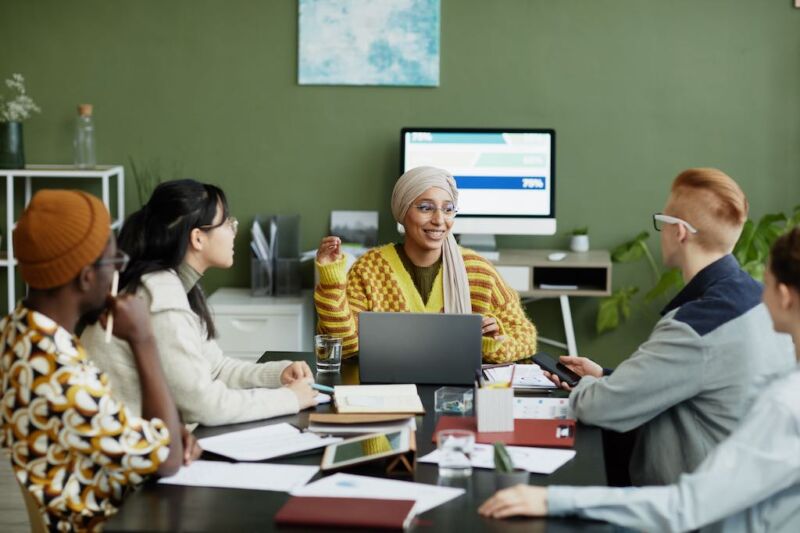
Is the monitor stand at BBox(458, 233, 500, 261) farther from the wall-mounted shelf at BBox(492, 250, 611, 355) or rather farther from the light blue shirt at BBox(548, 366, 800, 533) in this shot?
the light blue shirt at BBox(548, 366, 800, 533)

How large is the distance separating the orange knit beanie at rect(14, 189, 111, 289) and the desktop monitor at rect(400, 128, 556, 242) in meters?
3.18

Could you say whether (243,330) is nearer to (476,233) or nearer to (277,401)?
(476,233)

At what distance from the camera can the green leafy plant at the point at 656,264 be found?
474 centimetres

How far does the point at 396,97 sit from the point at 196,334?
3.01m

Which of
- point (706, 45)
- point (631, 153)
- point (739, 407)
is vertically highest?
point (706, 45)

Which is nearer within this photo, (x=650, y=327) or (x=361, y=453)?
(x=361, y=453)

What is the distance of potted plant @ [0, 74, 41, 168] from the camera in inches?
195

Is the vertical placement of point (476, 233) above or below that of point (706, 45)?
below

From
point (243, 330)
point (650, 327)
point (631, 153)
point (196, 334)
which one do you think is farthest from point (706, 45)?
point (196, 334)

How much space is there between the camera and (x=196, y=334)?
2.32 m

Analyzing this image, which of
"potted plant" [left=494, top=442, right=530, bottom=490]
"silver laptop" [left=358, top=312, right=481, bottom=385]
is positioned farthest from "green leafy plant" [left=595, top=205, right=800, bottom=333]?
"potted plant" [left=494, top=442, right=530, bottom=490]

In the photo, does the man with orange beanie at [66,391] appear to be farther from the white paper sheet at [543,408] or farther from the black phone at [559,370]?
the black phone at [559,370]

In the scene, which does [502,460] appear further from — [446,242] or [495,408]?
[446,242]

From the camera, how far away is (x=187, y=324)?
7.51ft
